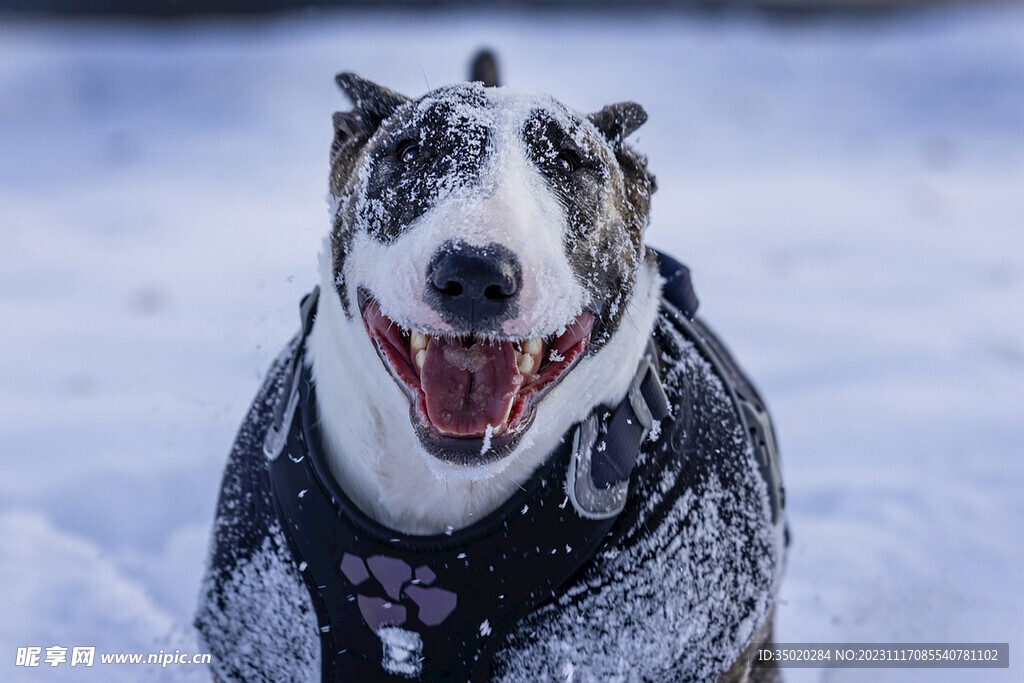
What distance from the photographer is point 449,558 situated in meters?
2.11

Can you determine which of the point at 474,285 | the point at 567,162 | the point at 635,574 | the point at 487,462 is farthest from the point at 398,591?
the point at 567,162

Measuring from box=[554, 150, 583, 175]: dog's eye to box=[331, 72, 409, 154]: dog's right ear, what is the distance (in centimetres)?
41

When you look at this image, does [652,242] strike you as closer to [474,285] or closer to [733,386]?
[733,386]

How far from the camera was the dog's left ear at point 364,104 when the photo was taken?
7.90 ft

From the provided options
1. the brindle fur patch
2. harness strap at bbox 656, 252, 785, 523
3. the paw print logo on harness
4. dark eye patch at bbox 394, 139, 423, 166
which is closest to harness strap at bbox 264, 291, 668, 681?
the paw print logo on harness

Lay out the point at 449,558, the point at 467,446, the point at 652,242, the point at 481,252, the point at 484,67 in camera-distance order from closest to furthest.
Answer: the point at 481,252, the point at 467,446, the point at 449,558, the point at 484,67, the point at 652,242

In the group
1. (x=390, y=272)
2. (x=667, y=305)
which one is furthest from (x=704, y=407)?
(x=390, y=272)

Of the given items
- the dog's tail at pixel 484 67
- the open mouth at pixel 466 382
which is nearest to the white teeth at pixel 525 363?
the open mouth at pixel 466 382

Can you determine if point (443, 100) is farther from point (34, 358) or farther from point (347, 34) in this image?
point (347, 34)

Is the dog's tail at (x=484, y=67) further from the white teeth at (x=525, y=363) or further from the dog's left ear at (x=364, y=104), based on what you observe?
the white teeth at (x=525, y=363)

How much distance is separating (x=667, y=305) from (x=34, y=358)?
3.58 metres

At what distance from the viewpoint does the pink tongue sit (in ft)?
6.58

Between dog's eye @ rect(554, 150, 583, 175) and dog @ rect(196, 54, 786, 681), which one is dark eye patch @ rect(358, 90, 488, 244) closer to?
dog @ rect(196, 54, 786, 681)

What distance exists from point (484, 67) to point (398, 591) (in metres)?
1.67
